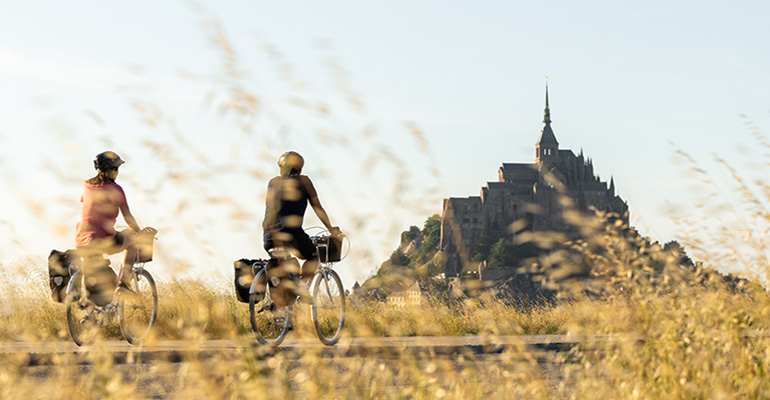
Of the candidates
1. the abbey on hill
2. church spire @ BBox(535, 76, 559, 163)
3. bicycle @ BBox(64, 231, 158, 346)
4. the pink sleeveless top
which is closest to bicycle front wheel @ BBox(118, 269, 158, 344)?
bicycle @ BBox(64, 231, 158, 346)

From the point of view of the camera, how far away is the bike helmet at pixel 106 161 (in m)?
7.28

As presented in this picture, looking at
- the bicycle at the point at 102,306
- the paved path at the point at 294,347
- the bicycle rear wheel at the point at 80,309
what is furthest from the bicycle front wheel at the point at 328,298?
the bicycle rear wheel at the point at 80,309

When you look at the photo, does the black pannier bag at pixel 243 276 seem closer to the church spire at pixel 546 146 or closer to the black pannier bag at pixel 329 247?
the black pannier bag at pixel 329 247

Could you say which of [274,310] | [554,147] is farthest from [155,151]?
[554,147]

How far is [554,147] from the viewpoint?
14412cm

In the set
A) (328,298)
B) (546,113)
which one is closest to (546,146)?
(546,113)

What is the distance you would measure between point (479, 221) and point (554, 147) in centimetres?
3254

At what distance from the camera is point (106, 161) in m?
7.28

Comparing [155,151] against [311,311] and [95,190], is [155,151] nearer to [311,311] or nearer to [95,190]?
[95,190]

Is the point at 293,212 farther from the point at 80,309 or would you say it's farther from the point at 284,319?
the point at 80,309

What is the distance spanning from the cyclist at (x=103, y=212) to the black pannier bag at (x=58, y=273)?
11.6 inches

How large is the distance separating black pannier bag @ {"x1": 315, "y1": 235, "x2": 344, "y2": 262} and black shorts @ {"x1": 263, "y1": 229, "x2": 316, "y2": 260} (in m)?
0.12

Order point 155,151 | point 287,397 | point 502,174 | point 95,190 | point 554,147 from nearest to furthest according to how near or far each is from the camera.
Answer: point 287,397 → point 155,151 → point 95,190 → point 502,174 → point 554,147

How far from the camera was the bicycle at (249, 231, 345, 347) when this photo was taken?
23.7ft
